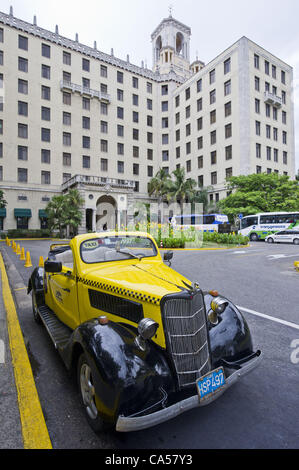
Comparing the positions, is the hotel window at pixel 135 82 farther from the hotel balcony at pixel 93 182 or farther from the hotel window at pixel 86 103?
the hotel balcony at pixel 93 182

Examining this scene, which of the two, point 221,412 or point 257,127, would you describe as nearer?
point 221,412

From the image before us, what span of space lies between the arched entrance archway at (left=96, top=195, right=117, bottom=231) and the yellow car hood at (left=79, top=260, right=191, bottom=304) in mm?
33177

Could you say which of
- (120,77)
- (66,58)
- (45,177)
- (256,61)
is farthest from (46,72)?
(256,61)

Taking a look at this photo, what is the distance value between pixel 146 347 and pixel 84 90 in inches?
1746

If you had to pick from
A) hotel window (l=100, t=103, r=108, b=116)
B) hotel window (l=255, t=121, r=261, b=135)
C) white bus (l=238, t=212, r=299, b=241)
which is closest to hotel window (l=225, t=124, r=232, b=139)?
hotel window (l=255, t=121, r=261, b=135)

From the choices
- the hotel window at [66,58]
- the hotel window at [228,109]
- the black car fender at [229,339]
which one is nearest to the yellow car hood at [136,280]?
the black car fender at [229,339]

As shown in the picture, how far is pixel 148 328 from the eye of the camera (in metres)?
2.07

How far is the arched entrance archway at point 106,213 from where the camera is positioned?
120 feet

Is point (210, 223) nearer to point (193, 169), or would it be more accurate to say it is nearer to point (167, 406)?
point (193, 169)

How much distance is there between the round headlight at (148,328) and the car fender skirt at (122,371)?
16cm

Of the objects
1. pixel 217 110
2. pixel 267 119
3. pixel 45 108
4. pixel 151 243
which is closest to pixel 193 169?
pixel 217 110

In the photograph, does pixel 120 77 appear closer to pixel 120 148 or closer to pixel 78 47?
pixel 78 47

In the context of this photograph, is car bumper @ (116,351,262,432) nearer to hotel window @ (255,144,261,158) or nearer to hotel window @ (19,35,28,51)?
hotel window @ (255,144,261,158)

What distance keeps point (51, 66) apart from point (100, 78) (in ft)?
24.4
